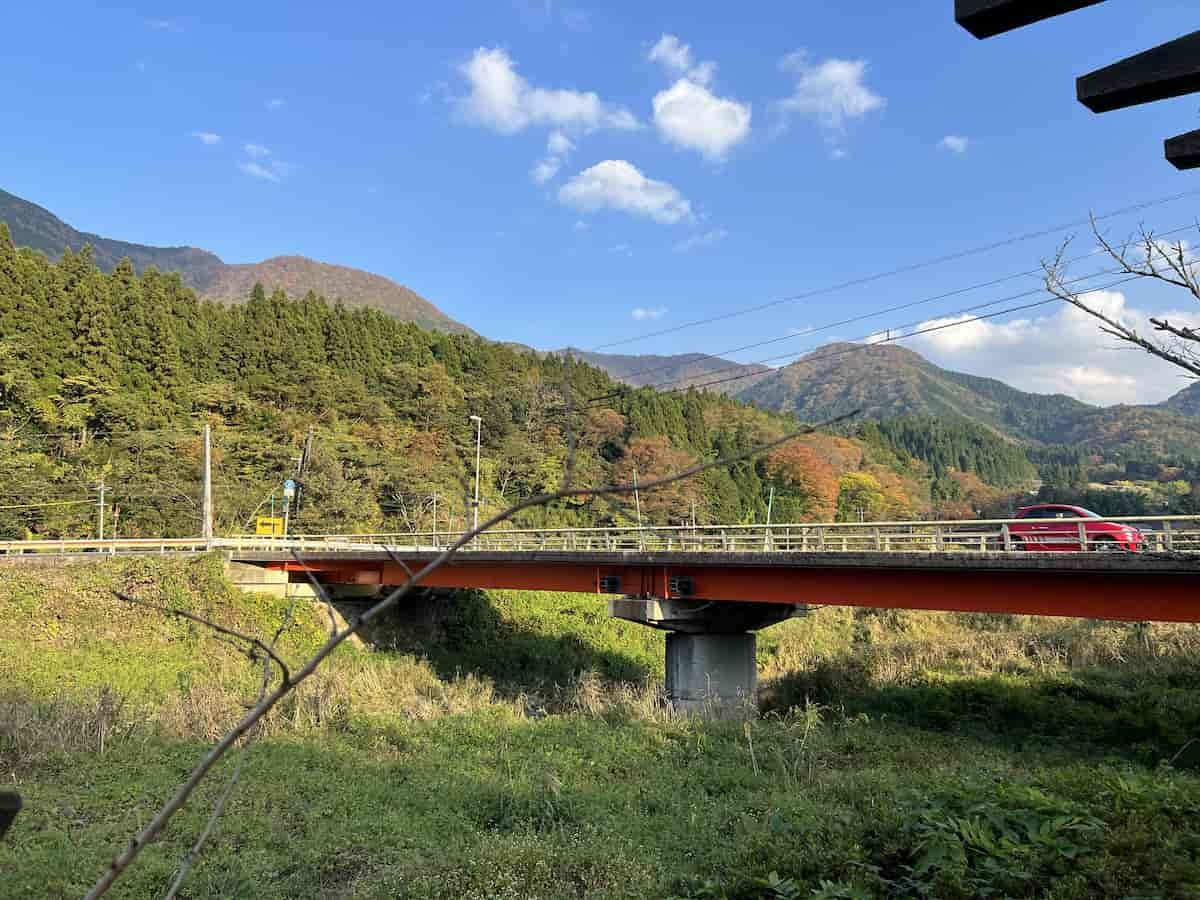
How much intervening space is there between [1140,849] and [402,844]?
7996mm

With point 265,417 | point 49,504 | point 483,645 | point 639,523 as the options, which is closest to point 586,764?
point 639,523

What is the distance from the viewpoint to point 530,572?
2681cm

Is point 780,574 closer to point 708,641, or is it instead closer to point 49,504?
point 708,641

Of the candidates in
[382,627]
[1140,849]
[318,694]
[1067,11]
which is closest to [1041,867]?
[1140,849]

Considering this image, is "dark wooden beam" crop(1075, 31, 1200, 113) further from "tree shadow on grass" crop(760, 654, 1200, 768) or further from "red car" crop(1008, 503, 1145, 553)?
"tree shadow on grass" crop(760, 654, 1200, 768)

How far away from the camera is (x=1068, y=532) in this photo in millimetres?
18359

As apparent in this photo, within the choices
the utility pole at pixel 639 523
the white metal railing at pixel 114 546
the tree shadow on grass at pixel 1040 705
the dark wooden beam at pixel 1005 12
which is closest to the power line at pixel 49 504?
the white metal railing at pixel 114 546

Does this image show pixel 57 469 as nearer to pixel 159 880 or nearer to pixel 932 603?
pixel 159 880

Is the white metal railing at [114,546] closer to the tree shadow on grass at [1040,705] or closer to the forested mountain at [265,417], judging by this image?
the forested mountain at [265,417]

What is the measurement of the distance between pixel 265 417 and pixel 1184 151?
5656 centimetres

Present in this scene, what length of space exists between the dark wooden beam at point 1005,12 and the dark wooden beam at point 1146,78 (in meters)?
0.29

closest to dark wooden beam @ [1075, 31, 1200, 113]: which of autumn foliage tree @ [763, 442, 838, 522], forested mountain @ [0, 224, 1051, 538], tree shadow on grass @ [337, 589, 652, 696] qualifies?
tree shadow on grass @ [337, 589, 652, 696]

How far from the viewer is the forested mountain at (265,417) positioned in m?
43.2

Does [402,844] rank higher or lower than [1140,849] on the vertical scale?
lower
